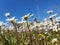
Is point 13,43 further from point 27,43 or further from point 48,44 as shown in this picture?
point 48,44

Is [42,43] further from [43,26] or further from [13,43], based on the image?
[43,26]

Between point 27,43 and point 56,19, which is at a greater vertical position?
point 56,19

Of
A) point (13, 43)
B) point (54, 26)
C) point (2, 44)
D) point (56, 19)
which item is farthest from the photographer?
A: point (56, 19)

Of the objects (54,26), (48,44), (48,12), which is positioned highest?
(48,12)

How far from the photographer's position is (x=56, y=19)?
5613 millimetres

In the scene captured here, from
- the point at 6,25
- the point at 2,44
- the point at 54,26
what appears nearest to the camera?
the point at 2,44

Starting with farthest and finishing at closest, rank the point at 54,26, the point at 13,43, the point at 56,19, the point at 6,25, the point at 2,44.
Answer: the point at 6,25 → the point at 56,19 → the point at 54,26 → the point at 13,43 → the point at 2,44

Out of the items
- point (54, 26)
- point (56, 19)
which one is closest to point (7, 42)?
point (54, 26)

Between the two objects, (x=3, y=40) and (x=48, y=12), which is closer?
(x=3, y=40)

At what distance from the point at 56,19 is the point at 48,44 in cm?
201

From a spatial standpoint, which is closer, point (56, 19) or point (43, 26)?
point (56, 19)

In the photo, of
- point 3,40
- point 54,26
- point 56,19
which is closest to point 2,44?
point 3,40

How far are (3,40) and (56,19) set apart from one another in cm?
216

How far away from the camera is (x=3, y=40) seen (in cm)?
368
